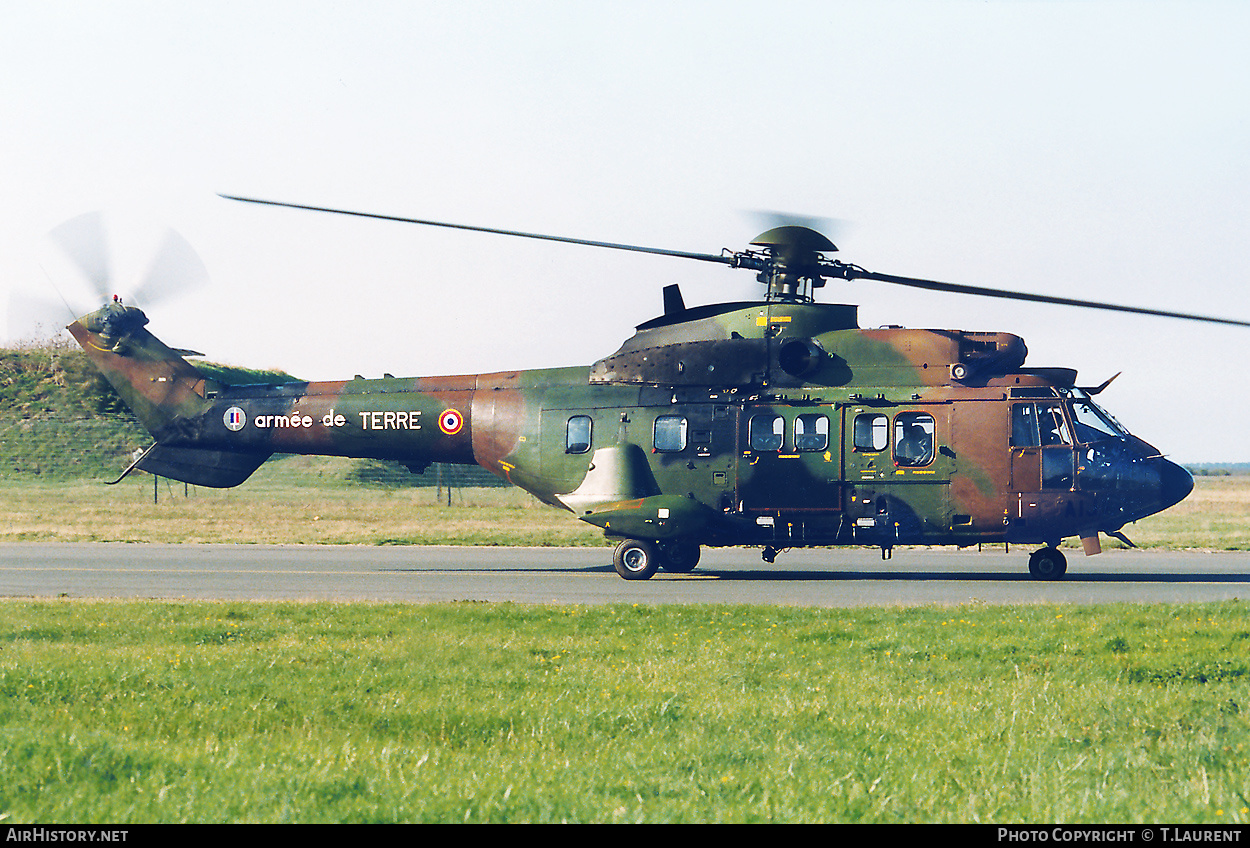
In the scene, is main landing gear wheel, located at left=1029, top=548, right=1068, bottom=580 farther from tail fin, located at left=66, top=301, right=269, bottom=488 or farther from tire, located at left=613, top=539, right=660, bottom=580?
tail fin, located at left=66, top=301, right=269, bottom=488

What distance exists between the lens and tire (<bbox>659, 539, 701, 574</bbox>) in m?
20.3

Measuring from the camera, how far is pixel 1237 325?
1634 cm

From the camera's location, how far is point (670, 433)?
66.4ft

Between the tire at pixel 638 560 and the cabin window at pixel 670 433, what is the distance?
5.74 feet

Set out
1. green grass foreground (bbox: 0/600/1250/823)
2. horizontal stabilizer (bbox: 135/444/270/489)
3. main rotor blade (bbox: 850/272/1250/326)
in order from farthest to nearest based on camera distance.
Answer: horizontal stabilizer (bbox: 135/444/270/489) → main rotor blade (bbox: 850/272/1250/326) → green grass foreground (bbox: 0/600/1250/823)

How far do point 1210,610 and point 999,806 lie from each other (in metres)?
9.55

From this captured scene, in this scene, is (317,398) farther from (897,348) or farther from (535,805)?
(535,805)

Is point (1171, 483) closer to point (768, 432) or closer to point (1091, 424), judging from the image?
point (1091, 424)

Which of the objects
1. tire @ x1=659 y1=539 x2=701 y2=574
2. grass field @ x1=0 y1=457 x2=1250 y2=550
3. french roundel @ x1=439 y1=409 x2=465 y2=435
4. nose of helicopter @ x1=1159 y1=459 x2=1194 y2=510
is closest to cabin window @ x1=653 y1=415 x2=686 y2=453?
tire @ x1=659 y1=539 x2=701 y2=574

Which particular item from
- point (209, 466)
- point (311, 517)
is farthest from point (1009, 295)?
point (311, 517)

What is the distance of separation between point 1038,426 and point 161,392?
17129 millimetres

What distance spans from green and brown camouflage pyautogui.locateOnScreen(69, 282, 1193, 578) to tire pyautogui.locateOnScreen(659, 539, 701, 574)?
0.04m

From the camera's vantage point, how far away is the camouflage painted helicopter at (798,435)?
18.9 m

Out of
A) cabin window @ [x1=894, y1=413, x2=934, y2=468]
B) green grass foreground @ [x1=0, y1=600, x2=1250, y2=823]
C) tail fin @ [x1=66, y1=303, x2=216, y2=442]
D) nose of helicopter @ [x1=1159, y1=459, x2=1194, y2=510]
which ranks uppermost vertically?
tail fin @ [x1=66, y1=303, x2=216, y2=442]
